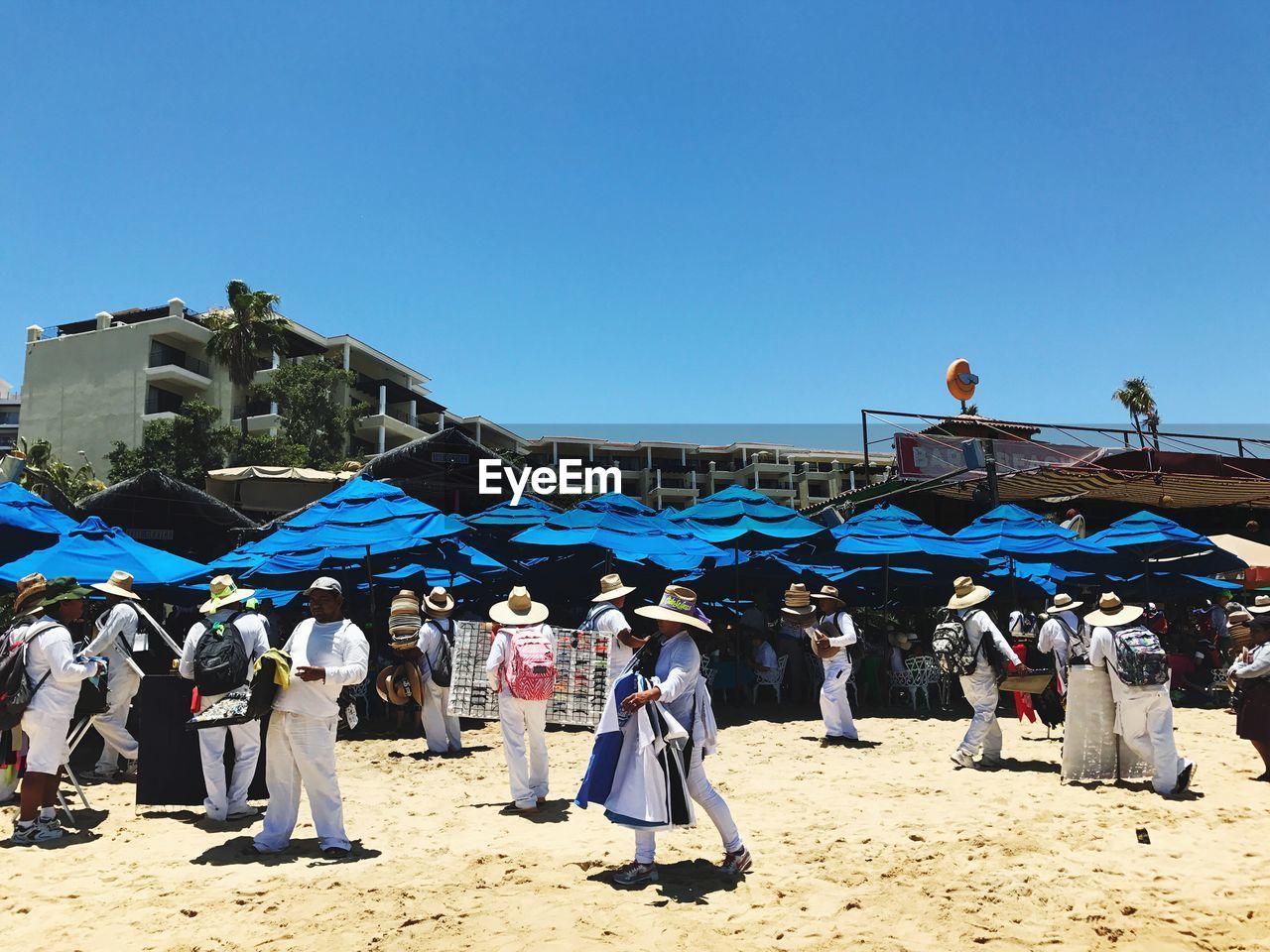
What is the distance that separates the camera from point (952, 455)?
23.9 meters

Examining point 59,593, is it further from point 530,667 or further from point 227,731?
point 530,667

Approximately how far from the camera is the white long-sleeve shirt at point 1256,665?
7594 mm

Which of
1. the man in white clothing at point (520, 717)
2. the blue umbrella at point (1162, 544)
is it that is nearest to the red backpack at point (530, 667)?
the man in white clothing at point (520, 717)

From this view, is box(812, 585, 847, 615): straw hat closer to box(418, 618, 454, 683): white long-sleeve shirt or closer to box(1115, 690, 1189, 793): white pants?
box(1115, 690, 1189, 793): white pants

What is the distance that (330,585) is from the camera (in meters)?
5.59

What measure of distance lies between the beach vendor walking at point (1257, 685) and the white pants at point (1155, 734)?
963 millimetres

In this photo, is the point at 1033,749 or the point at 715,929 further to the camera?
the point at 1033,749

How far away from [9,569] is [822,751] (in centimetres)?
843

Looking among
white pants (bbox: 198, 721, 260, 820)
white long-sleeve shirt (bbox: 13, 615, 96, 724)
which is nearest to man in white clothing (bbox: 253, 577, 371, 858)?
white pants (bbox: 198, 721, 260, 820)

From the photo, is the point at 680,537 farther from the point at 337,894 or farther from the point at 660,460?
the point at 660,460

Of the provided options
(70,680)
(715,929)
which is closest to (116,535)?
(70,680)

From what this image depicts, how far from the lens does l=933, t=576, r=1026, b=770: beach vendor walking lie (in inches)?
325

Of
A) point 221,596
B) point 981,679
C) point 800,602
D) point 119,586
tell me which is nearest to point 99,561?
point 119,586

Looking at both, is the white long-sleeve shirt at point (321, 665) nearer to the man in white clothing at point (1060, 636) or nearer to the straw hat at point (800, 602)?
the straw hat at point (800, 602)
